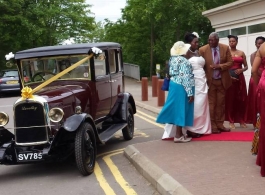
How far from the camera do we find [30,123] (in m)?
6.95

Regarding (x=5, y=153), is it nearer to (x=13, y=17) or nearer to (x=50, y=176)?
(x=50, y=176)

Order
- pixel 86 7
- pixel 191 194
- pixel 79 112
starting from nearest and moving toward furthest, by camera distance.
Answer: pixel 191 194 < pixel 79 112 < pixel 86 7

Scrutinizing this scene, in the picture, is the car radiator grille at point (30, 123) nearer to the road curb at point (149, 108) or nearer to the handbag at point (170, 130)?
the handbag at point (170, 130)

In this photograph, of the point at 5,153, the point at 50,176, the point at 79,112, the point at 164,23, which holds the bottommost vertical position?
the point at 50,176

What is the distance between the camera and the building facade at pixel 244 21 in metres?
15.7

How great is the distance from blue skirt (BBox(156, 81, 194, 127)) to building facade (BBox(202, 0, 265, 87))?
7.92 m

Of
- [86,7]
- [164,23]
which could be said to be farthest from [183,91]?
[86,7]

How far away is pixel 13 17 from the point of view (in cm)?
3431

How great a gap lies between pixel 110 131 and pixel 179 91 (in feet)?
5.16

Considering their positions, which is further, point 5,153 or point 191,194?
point 5,153

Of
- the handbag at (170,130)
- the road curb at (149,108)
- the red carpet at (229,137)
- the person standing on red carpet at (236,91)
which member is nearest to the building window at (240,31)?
the road curb at (149,108)

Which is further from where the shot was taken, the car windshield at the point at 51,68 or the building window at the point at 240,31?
the building window at the point at 240,31

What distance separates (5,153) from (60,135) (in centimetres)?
93

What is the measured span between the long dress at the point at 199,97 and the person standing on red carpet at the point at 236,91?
112cm
